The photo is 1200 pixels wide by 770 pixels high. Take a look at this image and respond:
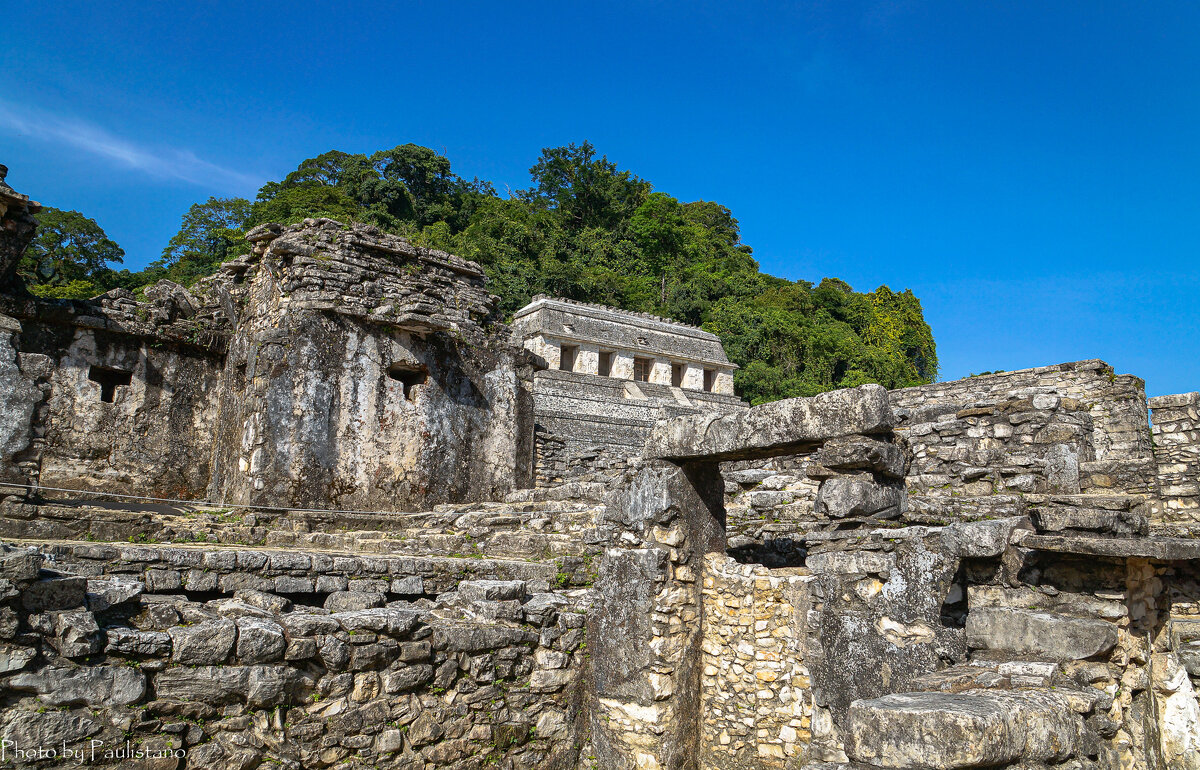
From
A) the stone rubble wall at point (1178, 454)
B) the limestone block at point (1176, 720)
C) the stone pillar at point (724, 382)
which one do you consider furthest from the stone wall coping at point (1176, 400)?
the stone pillar at point (724, 382)

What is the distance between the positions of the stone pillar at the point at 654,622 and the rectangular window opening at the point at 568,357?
22848 mm

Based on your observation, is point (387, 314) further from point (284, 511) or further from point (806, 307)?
point (806, 307)

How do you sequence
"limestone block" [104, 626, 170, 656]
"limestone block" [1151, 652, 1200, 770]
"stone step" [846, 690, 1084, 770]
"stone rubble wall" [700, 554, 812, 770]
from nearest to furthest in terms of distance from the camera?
1. "stone step" [846, 690, 1084, 770]
2. "limestone block" [104, 626, 170, 656]
3. "limestone block" [1151, 652, 1200, 770]
4. "stone rubble wall" [700, 554, 812, 770]

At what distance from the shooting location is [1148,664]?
4691mm

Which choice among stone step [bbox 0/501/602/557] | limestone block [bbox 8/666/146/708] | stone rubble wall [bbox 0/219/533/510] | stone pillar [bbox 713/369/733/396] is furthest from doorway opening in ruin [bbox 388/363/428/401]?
stone pillar [bbox 713/369/733/396]

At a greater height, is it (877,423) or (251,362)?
(251,362)

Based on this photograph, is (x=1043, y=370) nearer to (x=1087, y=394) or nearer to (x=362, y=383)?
(x=1087, y=394)

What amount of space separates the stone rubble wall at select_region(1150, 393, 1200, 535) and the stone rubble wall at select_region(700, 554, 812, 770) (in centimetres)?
447

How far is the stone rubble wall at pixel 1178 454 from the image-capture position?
7.44 meters

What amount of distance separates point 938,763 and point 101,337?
36.1 ft

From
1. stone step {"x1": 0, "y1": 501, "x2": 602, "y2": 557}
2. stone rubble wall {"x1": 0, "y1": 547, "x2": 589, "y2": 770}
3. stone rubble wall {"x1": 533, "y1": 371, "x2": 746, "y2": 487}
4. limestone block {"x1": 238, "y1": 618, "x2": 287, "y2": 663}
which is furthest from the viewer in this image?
stone rubble wall {"x1": 533, "y1": 371, "x2": 746, "y2": 487}

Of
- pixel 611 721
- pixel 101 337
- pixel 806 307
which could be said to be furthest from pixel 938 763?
pixel 806 307

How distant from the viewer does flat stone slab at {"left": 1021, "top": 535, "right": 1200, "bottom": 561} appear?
4.21m

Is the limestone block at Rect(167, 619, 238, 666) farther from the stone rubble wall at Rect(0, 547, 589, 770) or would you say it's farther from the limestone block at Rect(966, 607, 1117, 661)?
the limestone block at Rect(966, 607, 1117, 661)
